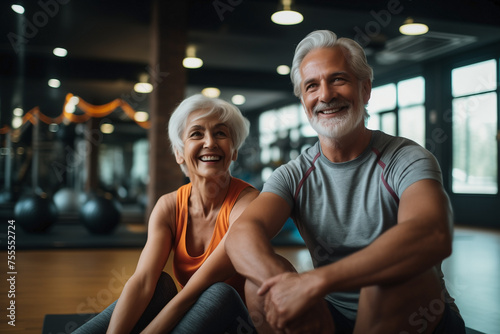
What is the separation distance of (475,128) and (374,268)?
7548 millimetres

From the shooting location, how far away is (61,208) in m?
7.80

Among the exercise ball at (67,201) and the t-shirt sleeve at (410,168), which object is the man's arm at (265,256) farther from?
the exercise ball at (67,201)

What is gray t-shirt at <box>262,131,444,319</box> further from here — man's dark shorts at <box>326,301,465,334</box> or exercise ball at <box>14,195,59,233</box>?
exercise ball at <box>14,195,59,233</box>

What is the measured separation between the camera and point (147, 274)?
1.49m

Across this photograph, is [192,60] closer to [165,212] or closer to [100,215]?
[100,215]

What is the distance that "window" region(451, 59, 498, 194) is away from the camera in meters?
7.35

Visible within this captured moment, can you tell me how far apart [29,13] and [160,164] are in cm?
292

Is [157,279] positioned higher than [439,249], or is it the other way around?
[439,249]

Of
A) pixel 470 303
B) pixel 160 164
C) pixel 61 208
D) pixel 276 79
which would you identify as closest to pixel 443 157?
pixel 276 79

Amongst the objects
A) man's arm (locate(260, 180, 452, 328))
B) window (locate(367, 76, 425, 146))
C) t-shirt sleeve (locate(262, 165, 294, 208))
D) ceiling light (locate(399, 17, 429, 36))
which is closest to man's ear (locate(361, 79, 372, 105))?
t-shirt sleeve (locate(262, 165, 294, 208))

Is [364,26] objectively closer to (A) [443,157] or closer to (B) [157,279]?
(A) [443,157]

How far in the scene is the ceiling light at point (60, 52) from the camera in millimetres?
8096

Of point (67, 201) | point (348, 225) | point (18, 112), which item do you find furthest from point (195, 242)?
point (18, 112)

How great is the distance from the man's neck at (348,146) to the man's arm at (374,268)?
376mm
